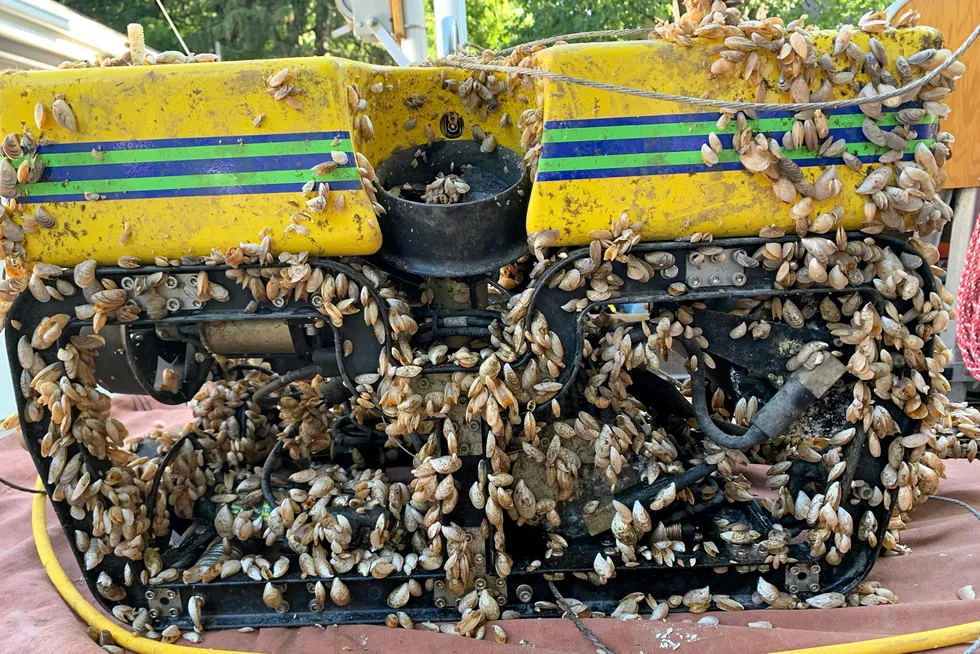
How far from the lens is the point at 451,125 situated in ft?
7.30

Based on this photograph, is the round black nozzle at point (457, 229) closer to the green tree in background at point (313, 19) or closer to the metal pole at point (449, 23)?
the metal pole at point (449, 23)

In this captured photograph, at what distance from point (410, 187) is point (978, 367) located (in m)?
1.89

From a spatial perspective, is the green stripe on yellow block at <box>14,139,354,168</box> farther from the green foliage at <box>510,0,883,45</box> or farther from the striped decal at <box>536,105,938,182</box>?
the green foliage at <box>510,0,883,45</box>

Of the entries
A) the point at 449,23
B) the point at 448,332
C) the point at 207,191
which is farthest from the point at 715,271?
the point at 449,23

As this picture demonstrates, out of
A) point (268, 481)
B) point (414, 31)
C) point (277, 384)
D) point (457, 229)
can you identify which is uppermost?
point (414, 31)

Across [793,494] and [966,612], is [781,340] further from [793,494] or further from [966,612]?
[966,612]

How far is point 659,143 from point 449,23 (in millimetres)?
3161

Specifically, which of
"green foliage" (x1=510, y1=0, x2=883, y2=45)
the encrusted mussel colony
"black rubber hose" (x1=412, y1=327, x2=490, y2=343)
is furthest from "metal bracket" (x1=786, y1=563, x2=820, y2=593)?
"green foliage" (x1=510, y1=0, x2=883, y2=45)

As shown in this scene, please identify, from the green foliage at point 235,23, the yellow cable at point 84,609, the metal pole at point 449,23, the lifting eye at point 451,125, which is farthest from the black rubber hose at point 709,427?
the green foliage at point 235,23

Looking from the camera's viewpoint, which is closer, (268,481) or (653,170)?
(653,170)

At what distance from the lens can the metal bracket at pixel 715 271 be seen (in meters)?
1.86

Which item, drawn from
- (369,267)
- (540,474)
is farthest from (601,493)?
(369,267)

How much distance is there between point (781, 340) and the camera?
6.44 ft

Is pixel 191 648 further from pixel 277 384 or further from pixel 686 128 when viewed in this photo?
pixel 686 128
